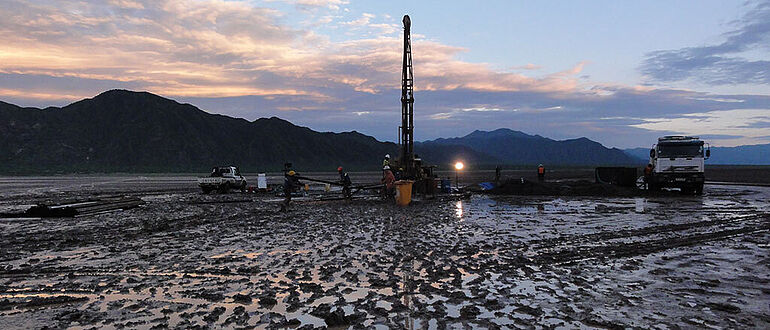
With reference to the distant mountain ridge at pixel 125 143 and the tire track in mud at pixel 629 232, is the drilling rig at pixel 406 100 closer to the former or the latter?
the tire track in mud at pixel 629 232

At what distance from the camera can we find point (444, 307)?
7.04 m

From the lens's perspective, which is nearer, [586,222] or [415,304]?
[415,304]

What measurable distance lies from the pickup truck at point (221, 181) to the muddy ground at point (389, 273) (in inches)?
660

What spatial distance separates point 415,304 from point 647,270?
5.16 m

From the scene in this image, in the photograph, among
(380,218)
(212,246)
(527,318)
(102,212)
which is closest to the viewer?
(527,318)

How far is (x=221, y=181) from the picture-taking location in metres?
34.7

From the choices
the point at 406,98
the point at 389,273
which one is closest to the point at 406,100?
the point at 406,98

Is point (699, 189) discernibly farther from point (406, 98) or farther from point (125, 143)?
point (125, 143)

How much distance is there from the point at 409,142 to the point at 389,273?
2508cm

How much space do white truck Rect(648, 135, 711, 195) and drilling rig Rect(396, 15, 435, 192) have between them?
14156mm

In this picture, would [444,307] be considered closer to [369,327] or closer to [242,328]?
[369,327]

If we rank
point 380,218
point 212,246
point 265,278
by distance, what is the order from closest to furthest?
1. point 265,278
2. point 212,246
3. point 380,218

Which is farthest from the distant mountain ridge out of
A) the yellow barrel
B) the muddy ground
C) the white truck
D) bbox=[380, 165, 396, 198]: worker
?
the muddy ground

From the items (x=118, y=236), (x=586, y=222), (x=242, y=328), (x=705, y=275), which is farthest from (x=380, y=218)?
(x=242, y=328)
